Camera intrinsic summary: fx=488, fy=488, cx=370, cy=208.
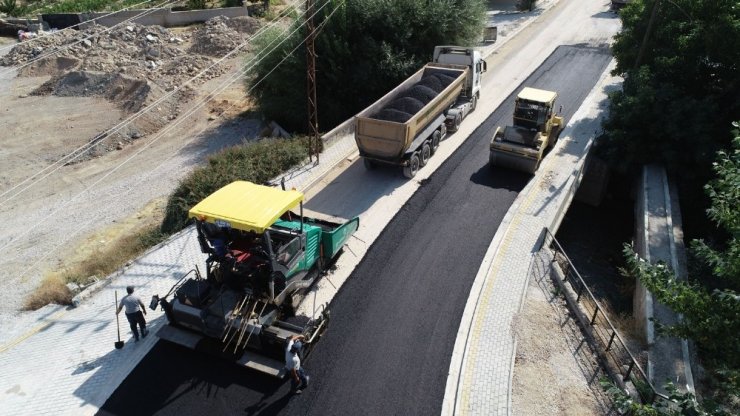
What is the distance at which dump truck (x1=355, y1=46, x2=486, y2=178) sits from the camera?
16.1 m

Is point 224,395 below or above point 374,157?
below

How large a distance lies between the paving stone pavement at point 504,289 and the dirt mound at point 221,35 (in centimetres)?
2603

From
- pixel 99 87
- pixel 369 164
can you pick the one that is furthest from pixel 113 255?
pixel 99 87

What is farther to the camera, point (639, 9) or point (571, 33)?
point (571, 33)

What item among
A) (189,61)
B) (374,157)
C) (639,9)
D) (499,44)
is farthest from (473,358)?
(189,61)

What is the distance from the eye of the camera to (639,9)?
70.4 ft

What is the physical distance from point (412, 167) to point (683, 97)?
995cm

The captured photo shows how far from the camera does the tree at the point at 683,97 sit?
16.5 metres

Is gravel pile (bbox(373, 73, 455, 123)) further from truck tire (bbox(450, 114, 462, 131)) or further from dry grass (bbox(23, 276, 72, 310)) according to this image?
dry grass (bbox(23, 276, 72, 310))

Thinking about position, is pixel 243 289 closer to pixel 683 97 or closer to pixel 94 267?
pixel 94 267

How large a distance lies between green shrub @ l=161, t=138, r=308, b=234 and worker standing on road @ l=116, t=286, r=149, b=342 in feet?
19.4

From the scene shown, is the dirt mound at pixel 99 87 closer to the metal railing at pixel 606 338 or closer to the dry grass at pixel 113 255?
the dry grass at pixel 113 255

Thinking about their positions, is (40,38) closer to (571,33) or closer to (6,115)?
(6,115)

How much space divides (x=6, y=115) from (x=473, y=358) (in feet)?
104
